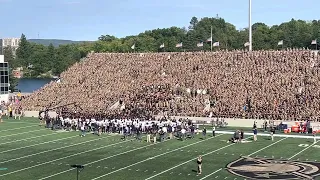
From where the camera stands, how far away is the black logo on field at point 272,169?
22266mm

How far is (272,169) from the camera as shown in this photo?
77.2 feet

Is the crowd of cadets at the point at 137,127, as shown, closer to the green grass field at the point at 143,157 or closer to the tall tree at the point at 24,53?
the green grass field at the point at 143,157

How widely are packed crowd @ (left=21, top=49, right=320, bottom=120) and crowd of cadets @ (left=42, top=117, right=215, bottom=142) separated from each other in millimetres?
5266

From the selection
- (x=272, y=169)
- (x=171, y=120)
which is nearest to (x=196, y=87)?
(x=171, y=120)

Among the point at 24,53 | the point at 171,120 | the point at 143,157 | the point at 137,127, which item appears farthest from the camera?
the point at 24,53

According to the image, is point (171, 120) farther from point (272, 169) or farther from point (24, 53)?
point (24, 53)

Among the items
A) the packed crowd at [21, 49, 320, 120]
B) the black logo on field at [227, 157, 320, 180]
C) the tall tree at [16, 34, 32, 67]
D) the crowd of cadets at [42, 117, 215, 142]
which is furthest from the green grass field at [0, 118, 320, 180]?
A: the tall tree at [16, 34, 32, 67]

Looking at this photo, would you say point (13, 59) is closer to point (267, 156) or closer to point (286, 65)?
point (286, 65)

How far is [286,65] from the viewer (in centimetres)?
4722

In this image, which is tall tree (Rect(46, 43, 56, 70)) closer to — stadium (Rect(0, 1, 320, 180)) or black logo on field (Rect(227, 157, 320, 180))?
stadium (Rect(0, 1, 320, 180))

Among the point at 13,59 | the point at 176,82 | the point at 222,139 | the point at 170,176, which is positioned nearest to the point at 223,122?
the point at 222,139

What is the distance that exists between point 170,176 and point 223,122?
58.9ft

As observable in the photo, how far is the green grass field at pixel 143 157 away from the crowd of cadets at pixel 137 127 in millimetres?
712

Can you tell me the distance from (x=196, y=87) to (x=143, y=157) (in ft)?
71.1
